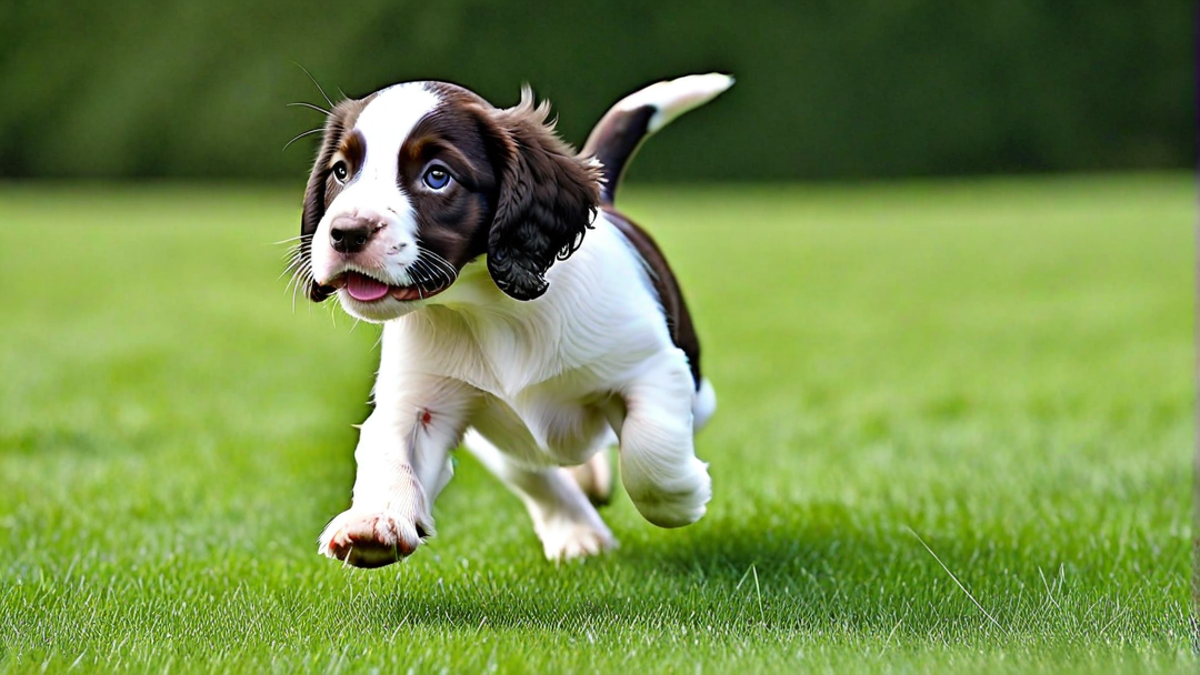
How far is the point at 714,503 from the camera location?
4.25 m

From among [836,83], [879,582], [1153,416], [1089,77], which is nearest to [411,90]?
[879,582]

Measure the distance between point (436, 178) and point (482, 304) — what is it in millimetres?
337

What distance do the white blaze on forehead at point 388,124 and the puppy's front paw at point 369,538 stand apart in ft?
2.07

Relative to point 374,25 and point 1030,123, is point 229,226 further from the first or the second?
point 1030,123

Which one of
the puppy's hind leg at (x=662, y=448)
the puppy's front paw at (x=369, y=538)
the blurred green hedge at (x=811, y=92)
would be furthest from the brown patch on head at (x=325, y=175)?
the blurred green hedge at (x=811, y=92)

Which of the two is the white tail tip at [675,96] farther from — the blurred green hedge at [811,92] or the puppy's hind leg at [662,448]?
the blurred green hedge at [811,92]

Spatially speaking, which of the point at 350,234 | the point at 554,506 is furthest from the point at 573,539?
the point at 350,234

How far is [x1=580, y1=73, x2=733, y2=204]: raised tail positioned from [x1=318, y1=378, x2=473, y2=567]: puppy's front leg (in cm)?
85

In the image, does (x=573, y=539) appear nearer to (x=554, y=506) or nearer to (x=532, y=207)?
(x=554, y=506)

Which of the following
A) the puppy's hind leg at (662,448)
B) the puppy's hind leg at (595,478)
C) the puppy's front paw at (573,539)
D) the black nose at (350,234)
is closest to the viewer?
the black nose at (350,234)

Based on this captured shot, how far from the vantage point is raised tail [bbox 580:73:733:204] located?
367cm

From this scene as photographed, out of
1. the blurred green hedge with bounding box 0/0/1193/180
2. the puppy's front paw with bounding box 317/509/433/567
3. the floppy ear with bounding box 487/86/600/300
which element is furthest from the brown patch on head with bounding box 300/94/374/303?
the blurred green hedge with bounding box 0/0/1193/180

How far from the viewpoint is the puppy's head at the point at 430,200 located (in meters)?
2.58

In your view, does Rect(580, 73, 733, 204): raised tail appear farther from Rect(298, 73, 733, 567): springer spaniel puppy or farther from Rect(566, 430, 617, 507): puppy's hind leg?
Rect(566, 430, 617, 507): puppy's hind leg
